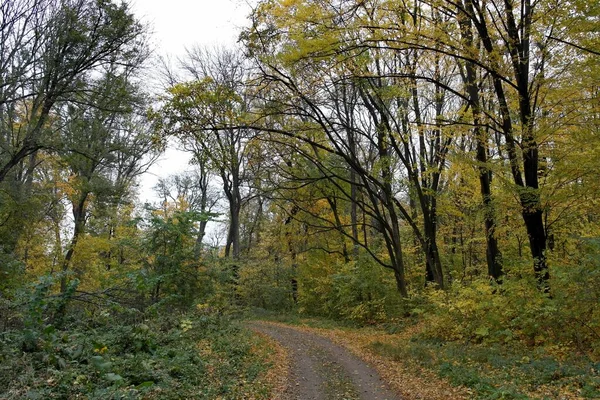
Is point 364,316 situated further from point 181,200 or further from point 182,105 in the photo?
point 181,200

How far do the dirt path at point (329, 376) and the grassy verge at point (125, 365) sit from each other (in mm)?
711

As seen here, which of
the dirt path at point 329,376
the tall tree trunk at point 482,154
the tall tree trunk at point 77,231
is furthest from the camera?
the tall tree trunk at point 77,231

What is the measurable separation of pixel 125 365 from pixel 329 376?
3989 mm

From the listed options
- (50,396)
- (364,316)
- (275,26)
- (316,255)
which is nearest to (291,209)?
(316,255)

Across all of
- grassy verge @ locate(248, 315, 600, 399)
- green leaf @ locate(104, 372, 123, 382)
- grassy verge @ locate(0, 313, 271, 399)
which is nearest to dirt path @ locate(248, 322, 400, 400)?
grassy verge @ locate(248, 315, 600, 399)

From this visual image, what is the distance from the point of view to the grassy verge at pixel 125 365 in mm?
5695

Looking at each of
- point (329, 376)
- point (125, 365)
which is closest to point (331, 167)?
point (329, 376)

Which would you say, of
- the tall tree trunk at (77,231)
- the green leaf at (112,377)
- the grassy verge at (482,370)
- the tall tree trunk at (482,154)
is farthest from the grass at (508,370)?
the tall tree trunk at (77,231)

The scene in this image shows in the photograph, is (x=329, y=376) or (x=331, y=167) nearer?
(x=329, y=376)

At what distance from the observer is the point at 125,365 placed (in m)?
7.03

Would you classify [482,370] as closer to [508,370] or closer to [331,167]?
[508,370]

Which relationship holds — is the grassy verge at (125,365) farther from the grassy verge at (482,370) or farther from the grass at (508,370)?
the grass at (508,370)

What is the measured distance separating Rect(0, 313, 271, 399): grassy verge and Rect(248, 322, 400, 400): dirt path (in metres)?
0.71

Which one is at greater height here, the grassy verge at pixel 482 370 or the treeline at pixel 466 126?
the treeline at pixel 466 126
